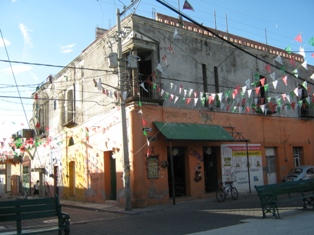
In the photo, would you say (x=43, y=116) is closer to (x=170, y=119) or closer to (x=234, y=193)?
(x=170, y=119)

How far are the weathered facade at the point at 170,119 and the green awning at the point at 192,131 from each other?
0.07m

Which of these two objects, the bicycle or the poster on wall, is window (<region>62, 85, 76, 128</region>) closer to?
the poster on wall

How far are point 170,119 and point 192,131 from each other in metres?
1.25

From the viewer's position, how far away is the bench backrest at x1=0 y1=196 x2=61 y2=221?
23.4 ft

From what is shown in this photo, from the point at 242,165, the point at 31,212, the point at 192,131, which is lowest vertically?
the point at 31,212

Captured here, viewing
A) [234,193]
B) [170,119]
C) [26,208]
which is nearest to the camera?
[26,208]

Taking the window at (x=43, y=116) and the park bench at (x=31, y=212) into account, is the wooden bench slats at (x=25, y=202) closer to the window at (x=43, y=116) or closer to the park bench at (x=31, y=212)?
the park bench at (x=31, y=212)

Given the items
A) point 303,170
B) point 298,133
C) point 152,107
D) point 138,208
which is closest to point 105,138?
point 152,107

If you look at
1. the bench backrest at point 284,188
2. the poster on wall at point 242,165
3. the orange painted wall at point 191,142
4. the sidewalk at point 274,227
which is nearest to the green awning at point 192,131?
the orange painted wall at point 191,142

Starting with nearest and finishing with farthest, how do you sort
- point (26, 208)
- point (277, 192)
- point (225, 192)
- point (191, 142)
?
point (26, 208), point (277, 192), point (225, 192), point (191, 142)

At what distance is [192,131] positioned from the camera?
16.8 meters

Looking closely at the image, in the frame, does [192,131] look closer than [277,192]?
No

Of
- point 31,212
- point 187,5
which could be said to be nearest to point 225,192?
point 187,5

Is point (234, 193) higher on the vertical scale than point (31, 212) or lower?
lower
